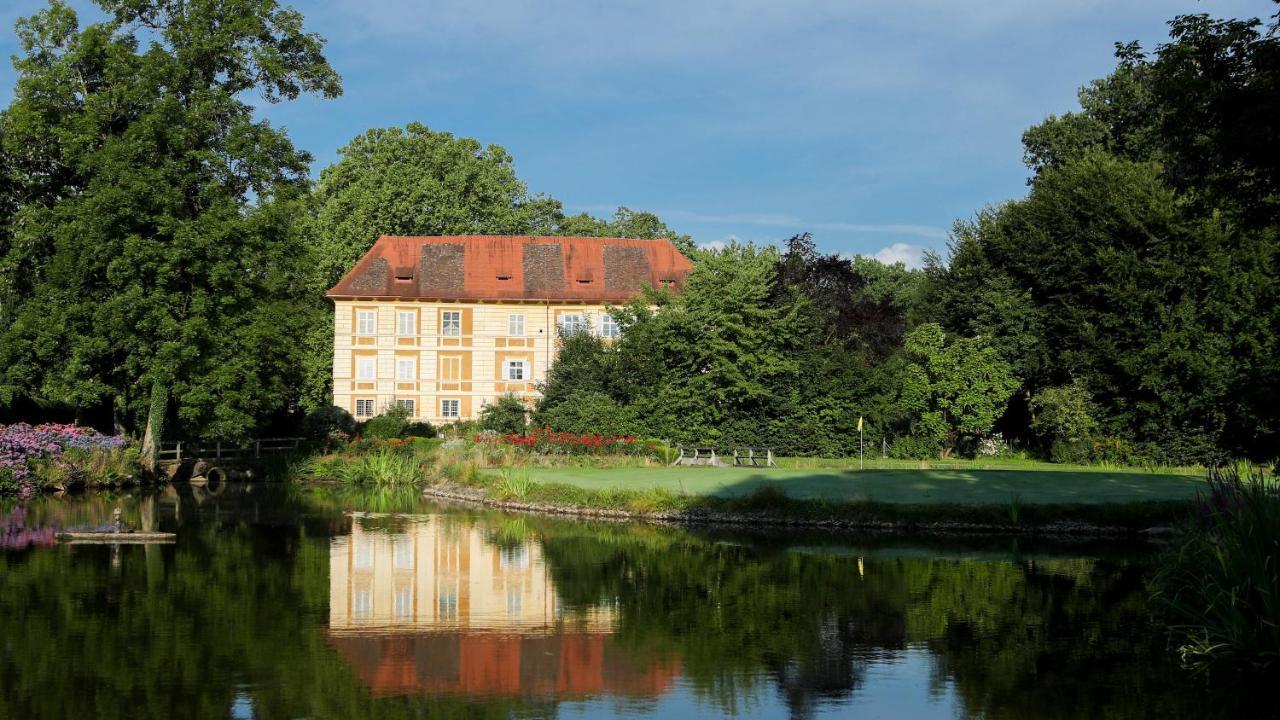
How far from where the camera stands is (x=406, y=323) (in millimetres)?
54062

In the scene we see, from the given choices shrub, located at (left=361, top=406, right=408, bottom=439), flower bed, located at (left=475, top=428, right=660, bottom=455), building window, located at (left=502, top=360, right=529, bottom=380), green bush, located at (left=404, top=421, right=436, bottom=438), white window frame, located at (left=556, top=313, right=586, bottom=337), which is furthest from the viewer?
building window, located at (left=502, top=360, right=529, bottom=380)

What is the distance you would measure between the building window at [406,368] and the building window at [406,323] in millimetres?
1198

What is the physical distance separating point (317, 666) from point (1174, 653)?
8.82 metres

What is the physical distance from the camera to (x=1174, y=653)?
12344 millimetres

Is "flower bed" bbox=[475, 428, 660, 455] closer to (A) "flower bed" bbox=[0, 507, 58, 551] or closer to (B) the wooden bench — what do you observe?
(B) the wooden bench

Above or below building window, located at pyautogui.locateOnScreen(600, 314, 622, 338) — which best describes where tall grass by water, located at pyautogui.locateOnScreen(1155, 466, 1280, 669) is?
below

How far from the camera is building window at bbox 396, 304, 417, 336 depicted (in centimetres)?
5391

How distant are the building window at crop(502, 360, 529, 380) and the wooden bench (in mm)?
18081

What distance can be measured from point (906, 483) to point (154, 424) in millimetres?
22345

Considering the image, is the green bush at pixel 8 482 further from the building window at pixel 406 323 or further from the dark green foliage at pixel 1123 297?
the dark green foliage at pixel 1123 297

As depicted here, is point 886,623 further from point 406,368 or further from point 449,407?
point 406,368

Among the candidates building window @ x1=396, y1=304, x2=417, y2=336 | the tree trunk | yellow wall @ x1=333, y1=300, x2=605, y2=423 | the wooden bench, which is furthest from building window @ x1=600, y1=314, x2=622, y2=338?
the tree trunk

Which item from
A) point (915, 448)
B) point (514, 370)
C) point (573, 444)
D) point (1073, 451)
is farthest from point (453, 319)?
point (1073, 451)

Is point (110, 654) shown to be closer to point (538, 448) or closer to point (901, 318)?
point (538, 448)
